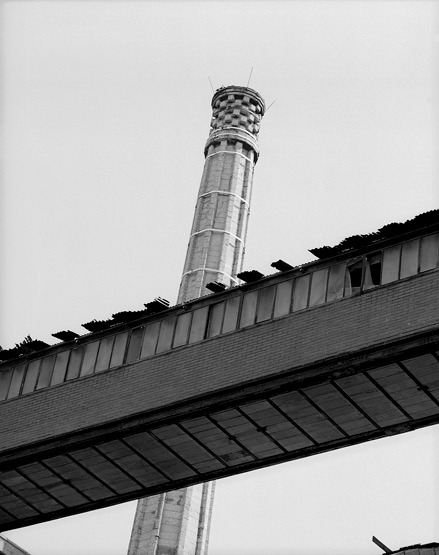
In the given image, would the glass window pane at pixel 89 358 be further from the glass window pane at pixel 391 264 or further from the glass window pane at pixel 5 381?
the glass window pane at pixel 391 264

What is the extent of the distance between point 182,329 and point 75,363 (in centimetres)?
444

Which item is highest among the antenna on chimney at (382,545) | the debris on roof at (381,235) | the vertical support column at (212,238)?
the vertical support column at (212,238)

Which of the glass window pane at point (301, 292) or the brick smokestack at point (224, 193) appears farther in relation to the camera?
the brick smokestack at point (224, 193)

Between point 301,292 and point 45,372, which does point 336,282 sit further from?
point 45,372

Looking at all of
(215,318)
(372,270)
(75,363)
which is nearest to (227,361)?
(215,318)

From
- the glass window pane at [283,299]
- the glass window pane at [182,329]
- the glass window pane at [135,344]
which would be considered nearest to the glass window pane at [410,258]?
the glass window pane at [283,299]

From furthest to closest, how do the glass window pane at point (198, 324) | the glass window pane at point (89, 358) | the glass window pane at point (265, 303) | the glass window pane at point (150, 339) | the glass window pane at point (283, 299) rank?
the glass window pane at point (89, 358)
the glass window pane at point (150, 339)
the glass window pane at point (198, 324)
the glass window pane at point (265, 303)
the glass window pane at point (283, 299)

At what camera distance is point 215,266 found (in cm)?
7556

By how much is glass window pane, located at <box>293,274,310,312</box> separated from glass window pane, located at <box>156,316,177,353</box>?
Result: 4556 mm

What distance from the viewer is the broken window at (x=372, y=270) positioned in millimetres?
35031

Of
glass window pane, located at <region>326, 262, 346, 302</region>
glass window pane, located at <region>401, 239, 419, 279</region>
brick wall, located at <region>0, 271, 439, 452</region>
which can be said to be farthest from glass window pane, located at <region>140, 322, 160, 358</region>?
glass window pane, located at <region>401, 239, 419, 279</region>

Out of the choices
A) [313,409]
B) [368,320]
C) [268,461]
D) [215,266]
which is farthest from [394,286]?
[215,266]

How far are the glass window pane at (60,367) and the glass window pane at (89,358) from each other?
836mm

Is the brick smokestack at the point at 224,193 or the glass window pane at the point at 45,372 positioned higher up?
the brick smokestack at the point at 224,193
